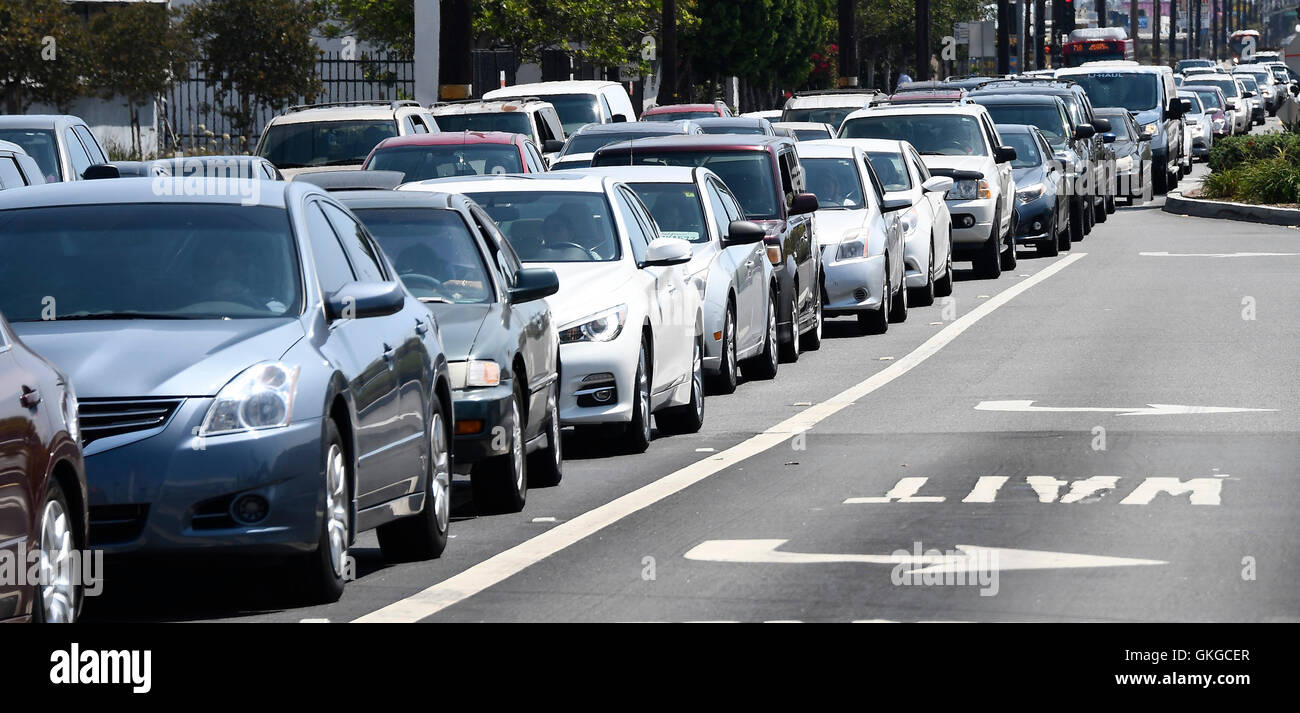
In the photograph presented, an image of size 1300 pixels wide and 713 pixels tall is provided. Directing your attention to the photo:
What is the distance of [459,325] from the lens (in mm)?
11531

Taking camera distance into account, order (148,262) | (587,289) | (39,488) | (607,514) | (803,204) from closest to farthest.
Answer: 1. (39,488)
2. (148,262)
3. (607,514)
4. (587,289)
5. (803,204)

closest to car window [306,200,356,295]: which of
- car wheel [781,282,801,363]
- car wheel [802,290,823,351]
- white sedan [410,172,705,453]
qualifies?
white sedan [410,172,705,453]

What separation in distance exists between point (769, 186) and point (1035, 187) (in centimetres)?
1116

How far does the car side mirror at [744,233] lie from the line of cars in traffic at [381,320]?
3 centimetres

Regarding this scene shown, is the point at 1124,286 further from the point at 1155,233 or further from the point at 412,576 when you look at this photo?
the point at 412,576

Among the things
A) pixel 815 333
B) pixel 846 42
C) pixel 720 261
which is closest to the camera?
pixel 720 261

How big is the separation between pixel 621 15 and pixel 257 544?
42407 mm

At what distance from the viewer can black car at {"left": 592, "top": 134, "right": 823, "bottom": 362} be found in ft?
62.6

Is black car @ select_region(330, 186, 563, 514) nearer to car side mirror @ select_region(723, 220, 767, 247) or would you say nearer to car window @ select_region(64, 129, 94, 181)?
car side mirror @ select_region(723, 220, 767, 247)

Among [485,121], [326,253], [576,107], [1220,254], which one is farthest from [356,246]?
[576,107]

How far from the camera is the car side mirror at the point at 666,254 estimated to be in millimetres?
14016

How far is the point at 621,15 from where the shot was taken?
5009cm

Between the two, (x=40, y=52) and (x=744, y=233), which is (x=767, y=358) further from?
(x=40, y=52)
